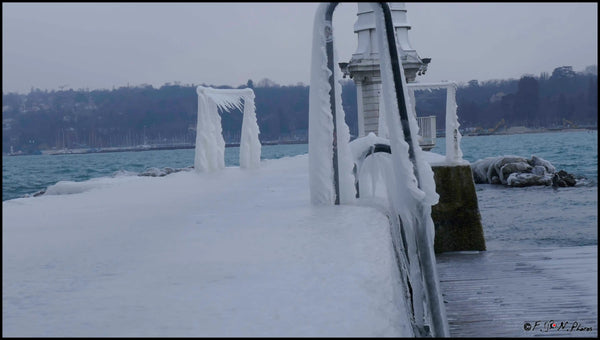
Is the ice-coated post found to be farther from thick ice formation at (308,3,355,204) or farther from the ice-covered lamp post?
the ice-covered lamp post

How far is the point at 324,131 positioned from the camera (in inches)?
275

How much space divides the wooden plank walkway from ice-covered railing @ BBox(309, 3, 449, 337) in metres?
1.72

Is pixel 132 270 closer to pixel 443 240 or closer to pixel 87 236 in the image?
pixel 87 236

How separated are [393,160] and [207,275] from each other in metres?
2.12

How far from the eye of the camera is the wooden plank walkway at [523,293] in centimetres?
735

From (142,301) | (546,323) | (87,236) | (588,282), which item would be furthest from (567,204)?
(142,301)

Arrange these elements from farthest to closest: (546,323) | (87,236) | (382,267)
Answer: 1. (546,323)
2. (87,236)
3. (382,267)

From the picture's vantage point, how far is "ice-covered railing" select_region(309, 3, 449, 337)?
5242mm

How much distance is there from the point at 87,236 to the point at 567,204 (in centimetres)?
2180

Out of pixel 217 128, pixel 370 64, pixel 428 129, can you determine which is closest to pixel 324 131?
pixel 217 128

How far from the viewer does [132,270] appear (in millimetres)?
4363

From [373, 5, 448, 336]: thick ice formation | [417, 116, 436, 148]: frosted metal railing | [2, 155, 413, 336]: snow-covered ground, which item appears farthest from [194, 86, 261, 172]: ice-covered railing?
[373, 5, 448, 336]: thick ice formation

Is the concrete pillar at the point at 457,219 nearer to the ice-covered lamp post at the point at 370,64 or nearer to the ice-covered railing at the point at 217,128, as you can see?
the ice-covered railing at the point at 217,128

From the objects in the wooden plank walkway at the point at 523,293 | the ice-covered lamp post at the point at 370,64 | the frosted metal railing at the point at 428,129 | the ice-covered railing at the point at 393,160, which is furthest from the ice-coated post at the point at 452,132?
the ice-covered lamp post at the point at 370,64
